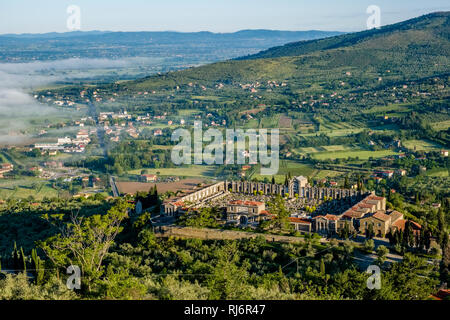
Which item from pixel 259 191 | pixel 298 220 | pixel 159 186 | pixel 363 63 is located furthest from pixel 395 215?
pixel 363 63

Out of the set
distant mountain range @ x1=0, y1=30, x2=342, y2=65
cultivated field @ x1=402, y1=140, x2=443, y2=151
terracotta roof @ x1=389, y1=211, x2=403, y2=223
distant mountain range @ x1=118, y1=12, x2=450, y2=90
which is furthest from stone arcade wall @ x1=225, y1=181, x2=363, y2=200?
distant mountain range @ x1=0, y1=30, x2=342, y2=65

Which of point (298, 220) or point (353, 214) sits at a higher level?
point (353, 214)

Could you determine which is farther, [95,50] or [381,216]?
[95,50]

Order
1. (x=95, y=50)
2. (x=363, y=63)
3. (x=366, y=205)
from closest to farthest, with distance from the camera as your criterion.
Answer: (x=366, y=205) → (x=363, y=63) → (x=95, y=50)

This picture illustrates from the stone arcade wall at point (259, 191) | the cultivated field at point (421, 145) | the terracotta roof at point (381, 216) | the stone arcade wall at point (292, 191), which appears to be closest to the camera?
the terracotta roof at point (381, 216)

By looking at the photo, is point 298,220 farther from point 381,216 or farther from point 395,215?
point 395,215

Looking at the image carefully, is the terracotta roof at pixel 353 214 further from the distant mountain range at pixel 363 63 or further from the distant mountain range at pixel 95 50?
the distant mountain range at pixel 95 50

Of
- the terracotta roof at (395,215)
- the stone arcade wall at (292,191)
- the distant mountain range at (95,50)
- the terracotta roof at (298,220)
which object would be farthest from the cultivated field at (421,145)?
the distant mountain range at (95,50)

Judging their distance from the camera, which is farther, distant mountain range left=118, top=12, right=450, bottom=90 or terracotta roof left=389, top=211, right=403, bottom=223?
distant mountain range left=118, top=12, right=450, bottom=90

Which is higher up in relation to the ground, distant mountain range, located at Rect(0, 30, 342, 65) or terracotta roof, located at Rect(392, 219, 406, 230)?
distant mountain range, located at Rect(0, 30, 342, 65)

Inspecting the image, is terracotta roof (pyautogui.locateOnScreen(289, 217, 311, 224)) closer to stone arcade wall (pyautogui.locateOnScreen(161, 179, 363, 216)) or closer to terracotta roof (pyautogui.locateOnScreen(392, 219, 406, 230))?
terracotta roof (pyautogui.locateOnScreen(392, 219, 406, 230))

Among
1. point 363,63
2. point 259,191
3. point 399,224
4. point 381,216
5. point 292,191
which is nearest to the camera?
point 381,216
